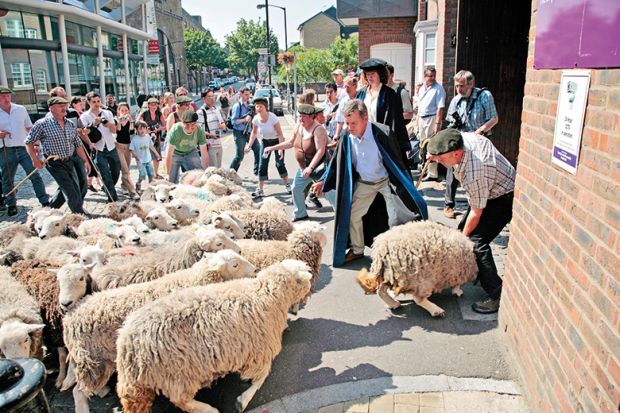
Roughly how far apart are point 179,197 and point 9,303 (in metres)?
3.31

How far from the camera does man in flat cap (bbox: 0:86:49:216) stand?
27.1ft

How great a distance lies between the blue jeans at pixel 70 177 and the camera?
7.30 metres

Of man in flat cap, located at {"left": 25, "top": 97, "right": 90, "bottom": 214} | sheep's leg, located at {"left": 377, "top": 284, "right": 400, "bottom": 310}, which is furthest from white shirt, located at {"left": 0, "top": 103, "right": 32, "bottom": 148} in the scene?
sheep's leg, located at {"left": 377, "top": 284, "right": 400, "bottom": 310}

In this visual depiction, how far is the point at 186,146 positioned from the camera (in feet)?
27.4

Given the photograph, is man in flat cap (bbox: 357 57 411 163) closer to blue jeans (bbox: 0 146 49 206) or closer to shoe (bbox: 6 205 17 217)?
blue jeans (bbox: 0 146 49 206)

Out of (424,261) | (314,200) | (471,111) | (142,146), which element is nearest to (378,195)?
(424,261)

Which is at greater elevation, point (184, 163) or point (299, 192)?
point (184, 163)

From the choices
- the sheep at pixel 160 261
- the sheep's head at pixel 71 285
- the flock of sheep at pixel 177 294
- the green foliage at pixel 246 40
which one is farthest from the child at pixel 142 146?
the green foliage at pixel 246 40

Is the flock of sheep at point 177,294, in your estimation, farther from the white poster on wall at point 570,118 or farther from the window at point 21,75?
the window at point 21,75

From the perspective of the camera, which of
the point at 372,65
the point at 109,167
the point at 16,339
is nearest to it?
the point at 16,339

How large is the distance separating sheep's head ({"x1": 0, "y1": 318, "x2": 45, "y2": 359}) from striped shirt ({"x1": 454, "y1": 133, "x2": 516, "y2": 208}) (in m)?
3.67

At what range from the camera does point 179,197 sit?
6.88 m

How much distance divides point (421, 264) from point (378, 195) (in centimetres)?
150

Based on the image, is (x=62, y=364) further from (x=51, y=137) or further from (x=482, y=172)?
(x=51, y=137)
